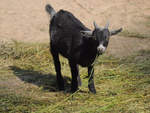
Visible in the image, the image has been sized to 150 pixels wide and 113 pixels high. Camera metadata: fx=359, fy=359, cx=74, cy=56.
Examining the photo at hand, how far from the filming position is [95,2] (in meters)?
14.0

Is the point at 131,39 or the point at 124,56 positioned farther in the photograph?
the point at 131,39

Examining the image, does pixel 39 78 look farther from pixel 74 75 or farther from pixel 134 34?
pixel 134 34

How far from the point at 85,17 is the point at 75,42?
5548 mm

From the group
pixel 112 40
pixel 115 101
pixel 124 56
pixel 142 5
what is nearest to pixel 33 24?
pixel 112 40

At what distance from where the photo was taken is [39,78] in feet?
26.4

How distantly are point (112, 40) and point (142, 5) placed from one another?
3.81 metres

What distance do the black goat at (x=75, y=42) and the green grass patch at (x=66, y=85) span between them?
1.06 ft

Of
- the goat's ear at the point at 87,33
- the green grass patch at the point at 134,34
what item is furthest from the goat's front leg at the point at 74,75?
the green grass patch at the point at 134,34

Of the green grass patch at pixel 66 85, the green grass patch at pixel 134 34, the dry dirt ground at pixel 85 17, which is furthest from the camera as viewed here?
the green grass patch at pixel 134 34

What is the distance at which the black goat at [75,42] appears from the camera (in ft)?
21.3

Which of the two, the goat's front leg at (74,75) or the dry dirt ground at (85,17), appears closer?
the goat's front leg at (74,75)

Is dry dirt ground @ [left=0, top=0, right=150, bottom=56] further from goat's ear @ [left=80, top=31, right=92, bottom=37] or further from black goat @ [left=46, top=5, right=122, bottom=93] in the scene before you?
goat's ear @ [left=80, top=31, right=92, bottom=37]

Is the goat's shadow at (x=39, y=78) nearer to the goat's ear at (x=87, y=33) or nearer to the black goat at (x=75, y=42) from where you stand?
the black goat at (x=75, y=42)

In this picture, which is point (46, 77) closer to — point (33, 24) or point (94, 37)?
point (94, 37)
